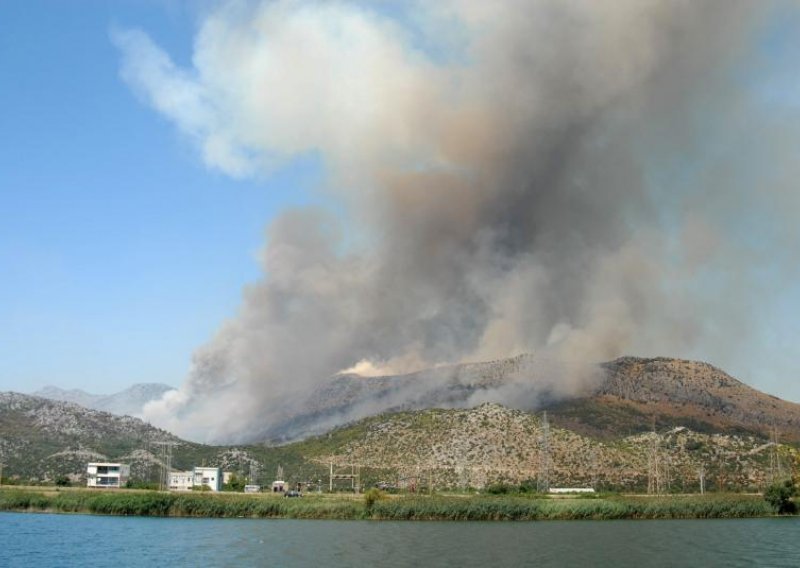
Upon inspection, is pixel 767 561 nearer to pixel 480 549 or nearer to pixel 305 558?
pixel 480 549

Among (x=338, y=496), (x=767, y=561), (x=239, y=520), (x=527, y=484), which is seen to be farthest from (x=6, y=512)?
(x=767, y=561)

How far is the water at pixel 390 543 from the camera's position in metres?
82.2

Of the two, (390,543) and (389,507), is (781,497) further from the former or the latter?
(390,543)

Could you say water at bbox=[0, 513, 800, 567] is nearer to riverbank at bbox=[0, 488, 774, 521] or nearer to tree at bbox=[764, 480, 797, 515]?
riverbank at bbox=[0, 488, 774, 521]

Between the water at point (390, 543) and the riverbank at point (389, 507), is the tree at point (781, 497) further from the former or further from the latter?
the water at point (390, 543)

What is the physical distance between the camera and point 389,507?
136m

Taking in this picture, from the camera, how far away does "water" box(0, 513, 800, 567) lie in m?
82.2

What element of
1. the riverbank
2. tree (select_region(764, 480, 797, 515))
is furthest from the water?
tree (select_region(764, 480, 797, 515))

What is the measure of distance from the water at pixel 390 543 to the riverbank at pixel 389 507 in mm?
6394

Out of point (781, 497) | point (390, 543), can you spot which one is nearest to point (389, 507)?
point (390, 543)

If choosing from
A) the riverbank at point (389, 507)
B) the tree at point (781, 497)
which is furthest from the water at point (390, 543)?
the tree at point (781, 497)

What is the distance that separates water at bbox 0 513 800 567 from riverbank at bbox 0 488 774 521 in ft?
21.0

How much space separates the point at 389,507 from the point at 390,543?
39.3 m

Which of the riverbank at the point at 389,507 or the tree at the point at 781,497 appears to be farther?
the tree at the point at 781,497
